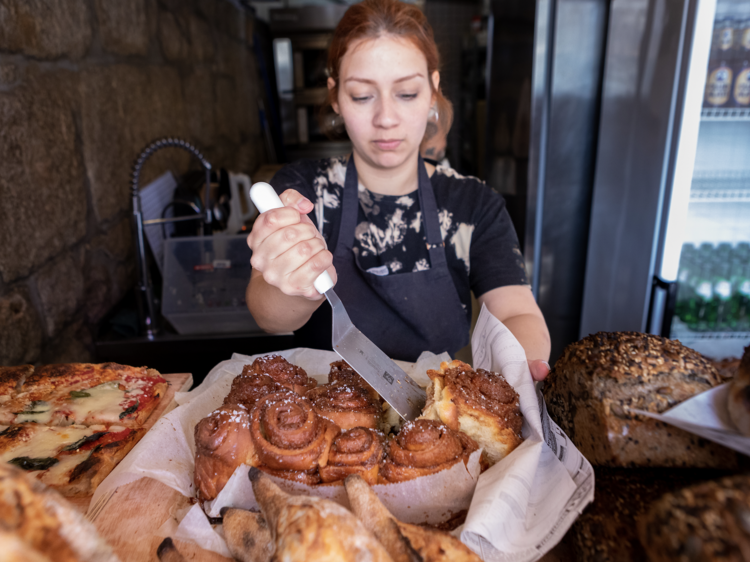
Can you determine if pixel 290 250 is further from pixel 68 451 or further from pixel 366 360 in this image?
pixel 68 451

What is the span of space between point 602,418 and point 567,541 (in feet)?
0.69

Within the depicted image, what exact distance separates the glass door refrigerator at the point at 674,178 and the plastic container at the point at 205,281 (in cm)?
212

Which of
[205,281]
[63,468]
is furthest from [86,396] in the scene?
[205,281]

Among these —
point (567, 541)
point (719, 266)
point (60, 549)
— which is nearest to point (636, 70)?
point (719, 266)

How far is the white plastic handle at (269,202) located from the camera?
40.3 inches

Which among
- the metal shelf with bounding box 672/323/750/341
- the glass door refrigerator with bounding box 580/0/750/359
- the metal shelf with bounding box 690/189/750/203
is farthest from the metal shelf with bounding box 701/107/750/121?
the metal shelf with bounding box 672/323/750/341

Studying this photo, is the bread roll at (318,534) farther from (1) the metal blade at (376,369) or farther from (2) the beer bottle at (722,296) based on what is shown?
(2) the beer bottle at (722,296)

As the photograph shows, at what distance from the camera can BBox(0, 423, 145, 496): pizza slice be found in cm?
93

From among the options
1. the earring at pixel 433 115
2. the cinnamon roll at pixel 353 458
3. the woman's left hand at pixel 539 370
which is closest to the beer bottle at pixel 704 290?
the earring at pixel 433 115

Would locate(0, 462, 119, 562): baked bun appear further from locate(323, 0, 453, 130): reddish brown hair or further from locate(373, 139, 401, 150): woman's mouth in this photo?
locate(323, 0, 453, 130): reddish brown hair

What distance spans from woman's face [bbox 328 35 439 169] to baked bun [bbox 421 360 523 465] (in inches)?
42.0

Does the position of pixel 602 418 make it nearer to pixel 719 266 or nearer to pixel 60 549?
pixel 60 549

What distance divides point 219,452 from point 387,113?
4.12 feet

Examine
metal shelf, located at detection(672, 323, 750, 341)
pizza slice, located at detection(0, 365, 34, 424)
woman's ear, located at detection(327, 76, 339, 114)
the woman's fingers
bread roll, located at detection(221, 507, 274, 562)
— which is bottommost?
metal shelf, located at detection(672, 323, 750, 341)
